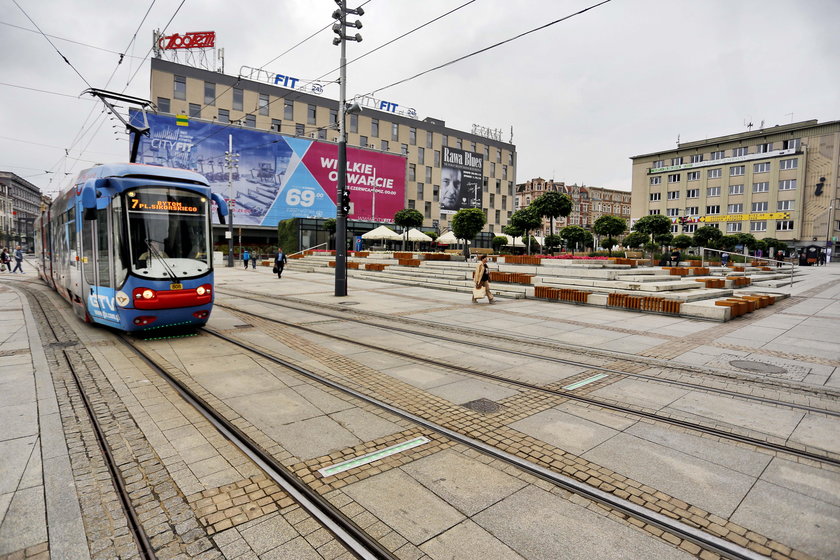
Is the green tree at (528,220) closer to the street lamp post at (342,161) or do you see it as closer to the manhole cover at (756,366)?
the street lamp post at (342,161)

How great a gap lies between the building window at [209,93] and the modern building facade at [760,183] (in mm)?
60273

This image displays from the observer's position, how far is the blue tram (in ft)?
25.6

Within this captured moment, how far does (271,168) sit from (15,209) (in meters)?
102

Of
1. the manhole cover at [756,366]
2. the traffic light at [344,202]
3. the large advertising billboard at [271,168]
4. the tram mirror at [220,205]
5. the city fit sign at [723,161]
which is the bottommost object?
the manhole cover at [756,366]

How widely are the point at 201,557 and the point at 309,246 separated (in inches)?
1648

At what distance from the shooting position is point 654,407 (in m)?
5.30

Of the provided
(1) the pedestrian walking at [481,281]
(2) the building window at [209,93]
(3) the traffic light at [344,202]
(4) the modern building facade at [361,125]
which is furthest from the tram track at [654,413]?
(2) the building window at [209,93]

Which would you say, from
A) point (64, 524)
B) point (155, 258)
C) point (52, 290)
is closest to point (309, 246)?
point (52, 290)

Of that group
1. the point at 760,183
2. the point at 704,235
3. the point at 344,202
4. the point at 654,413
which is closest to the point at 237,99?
the point at 344,202

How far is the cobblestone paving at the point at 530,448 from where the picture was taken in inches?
116

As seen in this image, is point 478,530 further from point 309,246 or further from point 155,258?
point 309,246

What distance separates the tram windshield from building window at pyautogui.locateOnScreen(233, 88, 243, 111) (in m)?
49.7

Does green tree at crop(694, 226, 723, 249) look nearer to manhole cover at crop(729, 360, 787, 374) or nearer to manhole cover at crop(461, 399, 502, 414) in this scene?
manhole cover at crop(729, 360, 787, 374)

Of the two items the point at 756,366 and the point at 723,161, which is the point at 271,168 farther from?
the point at 723,161
